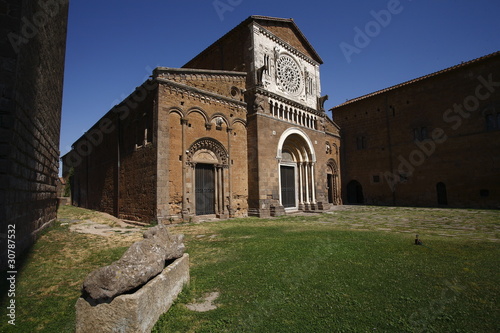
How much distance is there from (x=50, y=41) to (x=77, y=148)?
23.0 meters

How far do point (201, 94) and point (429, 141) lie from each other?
60.9 feet

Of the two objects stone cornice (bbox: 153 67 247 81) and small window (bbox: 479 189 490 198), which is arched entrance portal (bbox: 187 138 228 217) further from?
small window (bbox: 479 189 490 198)

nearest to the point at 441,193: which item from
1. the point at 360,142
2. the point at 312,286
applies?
the point at 360,142

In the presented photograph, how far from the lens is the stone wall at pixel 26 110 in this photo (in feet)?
15.3

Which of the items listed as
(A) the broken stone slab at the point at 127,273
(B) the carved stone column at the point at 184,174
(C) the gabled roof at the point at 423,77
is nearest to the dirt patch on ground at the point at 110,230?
(B) the carved stone column at the point at 184,174

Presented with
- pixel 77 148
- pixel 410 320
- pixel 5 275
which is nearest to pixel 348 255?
pixel 410 320

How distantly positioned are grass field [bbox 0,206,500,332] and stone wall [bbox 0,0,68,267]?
1.08 m

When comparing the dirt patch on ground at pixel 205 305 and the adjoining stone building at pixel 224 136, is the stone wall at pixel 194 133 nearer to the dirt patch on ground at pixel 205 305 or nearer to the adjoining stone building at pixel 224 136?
the adjoining stone building at pixel 224 136

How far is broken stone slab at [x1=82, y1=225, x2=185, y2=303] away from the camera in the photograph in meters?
2.52

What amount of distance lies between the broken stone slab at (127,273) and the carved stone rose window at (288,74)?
1619 cm

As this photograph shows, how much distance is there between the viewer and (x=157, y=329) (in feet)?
9.44

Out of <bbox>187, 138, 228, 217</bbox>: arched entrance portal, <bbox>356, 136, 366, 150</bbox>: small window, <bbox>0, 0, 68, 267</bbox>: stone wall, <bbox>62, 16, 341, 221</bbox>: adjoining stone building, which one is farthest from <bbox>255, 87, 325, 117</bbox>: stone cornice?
<bbox>0, 0, 68, 267</bbox>: stone wall

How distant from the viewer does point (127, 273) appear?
2.66 metres

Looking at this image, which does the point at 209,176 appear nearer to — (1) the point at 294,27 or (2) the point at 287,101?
(2) the point at 287,101
